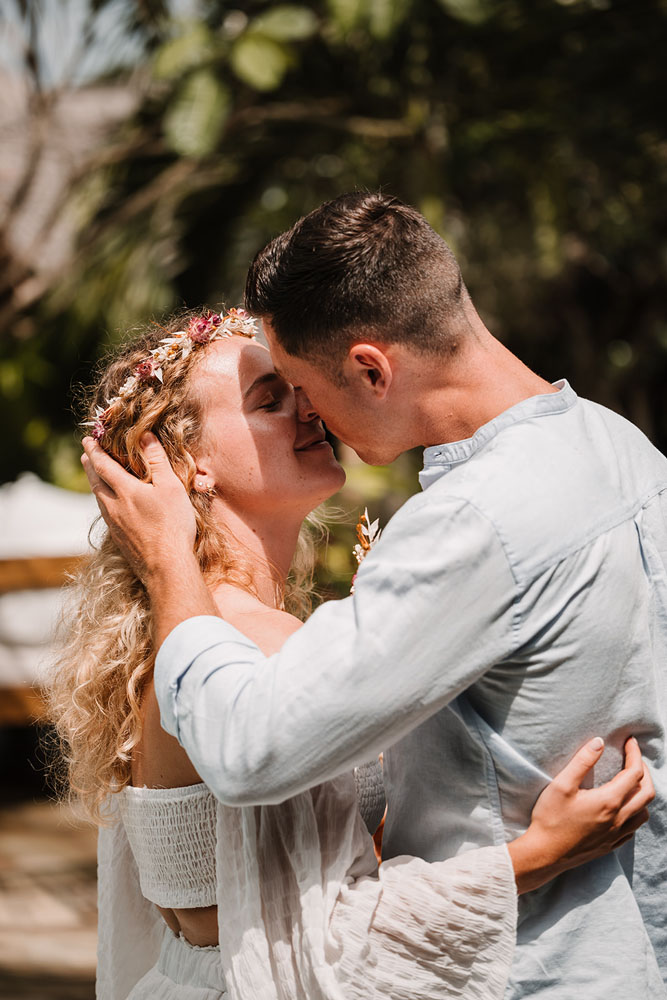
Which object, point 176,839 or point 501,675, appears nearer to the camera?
point 501,675

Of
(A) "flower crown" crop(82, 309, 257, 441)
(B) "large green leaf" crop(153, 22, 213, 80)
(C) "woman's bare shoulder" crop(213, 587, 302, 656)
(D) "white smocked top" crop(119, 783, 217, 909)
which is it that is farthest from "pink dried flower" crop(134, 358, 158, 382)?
(B) "large green leaf" crop(153, 22, 213, 80)

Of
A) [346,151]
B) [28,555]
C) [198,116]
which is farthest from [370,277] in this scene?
[346,151]

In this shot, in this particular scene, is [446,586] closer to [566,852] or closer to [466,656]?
[466,656]

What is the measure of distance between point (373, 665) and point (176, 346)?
0.98 meters

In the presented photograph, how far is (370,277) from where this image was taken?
4.86ft

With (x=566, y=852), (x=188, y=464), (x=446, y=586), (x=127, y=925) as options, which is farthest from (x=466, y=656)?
(x=127, y=925)

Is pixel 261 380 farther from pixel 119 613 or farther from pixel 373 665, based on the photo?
pixel 373 665

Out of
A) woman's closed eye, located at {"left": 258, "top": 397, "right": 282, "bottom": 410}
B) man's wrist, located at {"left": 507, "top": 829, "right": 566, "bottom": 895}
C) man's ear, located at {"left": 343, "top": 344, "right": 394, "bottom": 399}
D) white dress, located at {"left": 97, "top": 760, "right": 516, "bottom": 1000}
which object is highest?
man's ear, located at {"left": 343, "top": 344, "right": 394, "bottom": 399}

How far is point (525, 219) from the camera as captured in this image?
28.3ft

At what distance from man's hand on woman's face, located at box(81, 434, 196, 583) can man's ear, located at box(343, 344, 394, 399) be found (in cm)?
36

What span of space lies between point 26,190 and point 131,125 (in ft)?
3.88

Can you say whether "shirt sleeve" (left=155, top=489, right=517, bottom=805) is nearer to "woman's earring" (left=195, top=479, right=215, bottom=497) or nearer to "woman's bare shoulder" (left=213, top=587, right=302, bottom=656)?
"woman's bare shoulder" (left=213, top=587, right=302, bottom=656)

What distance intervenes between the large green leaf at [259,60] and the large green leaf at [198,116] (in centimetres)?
19

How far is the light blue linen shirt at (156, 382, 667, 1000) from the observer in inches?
48.4
